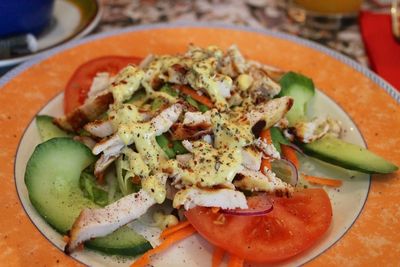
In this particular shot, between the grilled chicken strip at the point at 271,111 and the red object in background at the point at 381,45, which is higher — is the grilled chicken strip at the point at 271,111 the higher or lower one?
the higher one

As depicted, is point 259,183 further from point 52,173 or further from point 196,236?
point 52,173

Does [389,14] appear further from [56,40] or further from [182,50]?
[56,40]

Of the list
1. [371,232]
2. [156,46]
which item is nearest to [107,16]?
[156,46]

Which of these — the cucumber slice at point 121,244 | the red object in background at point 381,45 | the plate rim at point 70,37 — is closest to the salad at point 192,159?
the cucumber slice at point 121,244

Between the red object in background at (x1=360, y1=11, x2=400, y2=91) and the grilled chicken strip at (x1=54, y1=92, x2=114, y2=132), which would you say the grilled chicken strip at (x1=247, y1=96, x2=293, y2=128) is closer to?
the grilled chicken strip at (x1=54, y1=92, x2=114, y2=132)

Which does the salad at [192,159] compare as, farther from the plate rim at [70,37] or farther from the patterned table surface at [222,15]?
the patterned table surface at [222,15]

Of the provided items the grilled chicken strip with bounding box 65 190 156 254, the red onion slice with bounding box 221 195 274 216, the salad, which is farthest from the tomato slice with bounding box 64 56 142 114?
the red onion slice with bounding box 221 195 274 216

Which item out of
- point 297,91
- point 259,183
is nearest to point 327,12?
point 297,91
